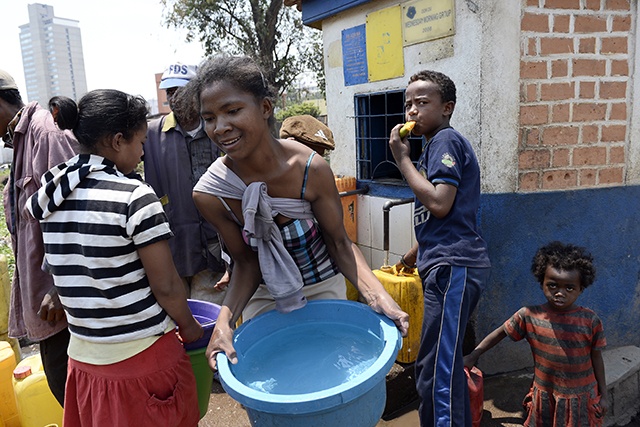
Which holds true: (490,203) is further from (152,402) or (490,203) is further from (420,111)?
(152,402)

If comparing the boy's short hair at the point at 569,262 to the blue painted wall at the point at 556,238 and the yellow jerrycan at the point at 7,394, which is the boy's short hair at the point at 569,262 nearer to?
the blue painted wall at the point at 556,238

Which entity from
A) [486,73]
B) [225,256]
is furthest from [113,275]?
[486,73]

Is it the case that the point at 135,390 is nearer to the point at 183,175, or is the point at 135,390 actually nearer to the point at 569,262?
the point at 183,175

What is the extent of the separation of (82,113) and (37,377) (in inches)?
67.2

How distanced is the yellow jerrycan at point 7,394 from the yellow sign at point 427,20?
3393mm

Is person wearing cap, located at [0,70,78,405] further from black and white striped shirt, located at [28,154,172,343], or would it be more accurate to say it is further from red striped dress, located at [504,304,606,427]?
red striped dress, located at [504,304,606,427]

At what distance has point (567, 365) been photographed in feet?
7.54

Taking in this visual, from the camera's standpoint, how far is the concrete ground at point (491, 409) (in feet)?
9.65

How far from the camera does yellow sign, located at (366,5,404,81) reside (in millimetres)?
3521

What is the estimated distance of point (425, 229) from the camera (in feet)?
8.03

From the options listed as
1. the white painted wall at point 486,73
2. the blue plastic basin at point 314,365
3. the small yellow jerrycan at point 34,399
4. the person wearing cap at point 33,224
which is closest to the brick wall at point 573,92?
the white painted wall at point 486,73

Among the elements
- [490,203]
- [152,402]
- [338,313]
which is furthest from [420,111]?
[152,402]

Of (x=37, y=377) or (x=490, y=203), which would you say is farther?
(x=490, y=203)

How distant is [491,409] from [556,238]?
3.93ft
